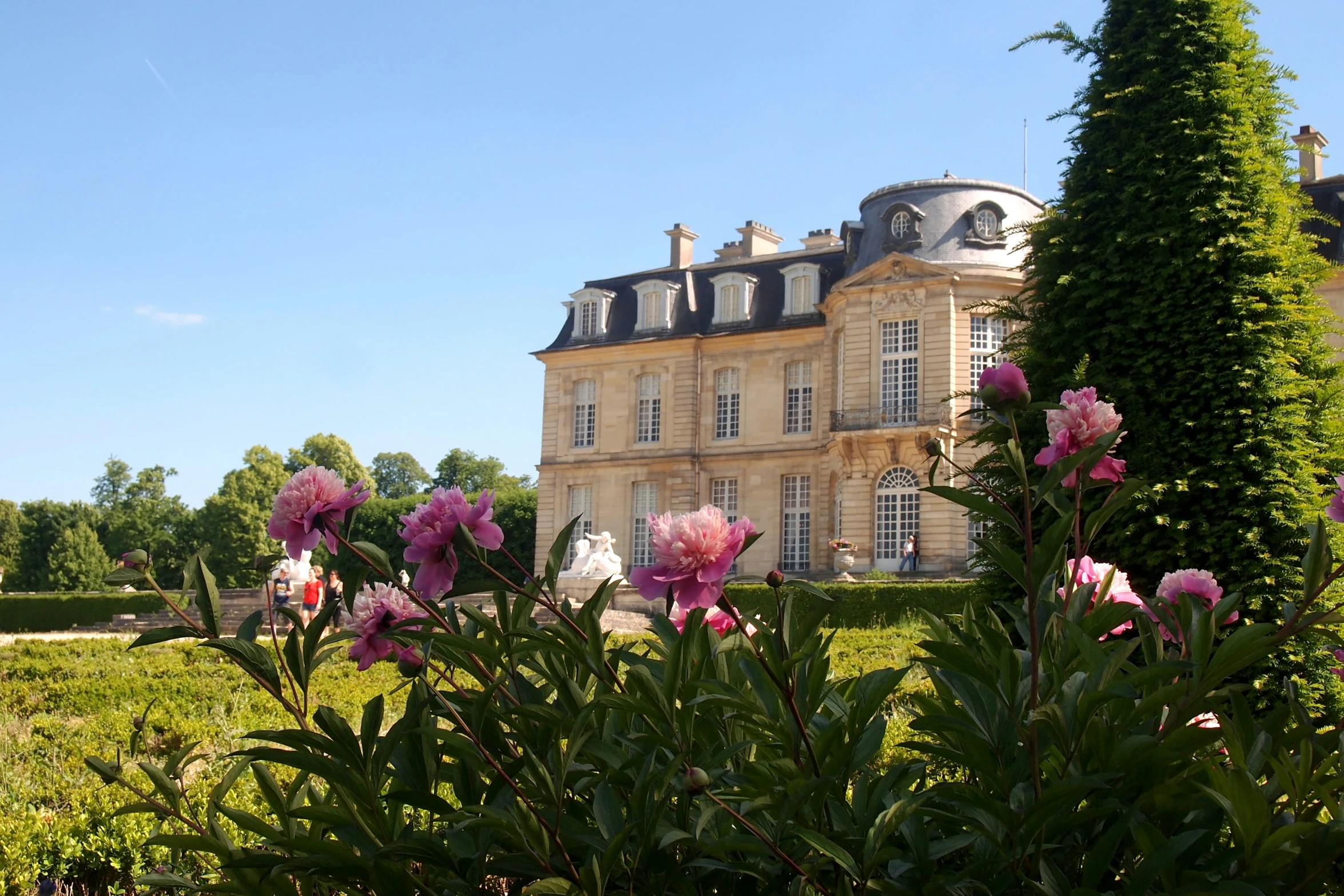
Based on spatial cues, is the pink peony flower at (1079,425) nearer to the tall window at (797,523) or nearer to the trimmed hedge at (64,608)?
the trimmed hedge at (64,608)

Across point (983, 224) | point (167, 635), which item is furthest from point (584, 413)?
point (167, 635)

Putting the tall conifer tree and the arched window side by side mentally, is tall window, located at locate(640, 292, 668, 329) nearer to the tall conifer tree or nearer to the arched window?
the arched window

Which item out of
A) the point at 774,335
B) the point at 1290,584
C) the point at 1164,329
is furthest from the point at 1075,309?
the point at 774,335

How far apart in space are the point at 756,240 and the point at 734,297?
312 cm

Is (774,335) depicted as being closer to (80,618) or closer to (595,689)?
(80,618)

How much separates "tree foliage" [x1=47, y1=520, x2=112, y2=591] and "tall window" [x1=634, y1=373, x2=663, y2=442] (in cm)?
2889

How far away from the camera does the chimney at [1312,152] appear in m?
26.6

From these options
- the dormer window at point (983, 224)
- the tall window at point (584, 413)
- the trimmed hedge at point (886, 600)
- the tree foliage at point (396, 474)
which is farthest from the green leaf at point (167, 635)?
the tree foliage at point (396, 474)

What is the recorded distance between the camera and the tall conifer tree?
621 centimetres

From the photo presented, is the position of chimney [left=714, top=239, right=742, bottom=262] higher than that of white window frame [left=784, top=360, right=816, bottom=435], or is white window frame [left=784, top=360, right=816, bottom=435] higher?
chimney [left=714, top=239, right=742, bottom=262]

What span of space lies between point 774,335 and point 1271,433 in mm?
26884

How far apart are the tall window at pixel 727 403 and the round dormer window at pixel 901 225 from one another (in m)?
6.75

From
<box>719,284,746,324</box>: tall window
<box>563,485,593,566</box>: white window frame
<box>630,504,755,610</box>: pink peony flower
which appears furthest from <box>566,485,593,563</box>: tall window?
<box>630,504,755,610</box>: pink peony flower

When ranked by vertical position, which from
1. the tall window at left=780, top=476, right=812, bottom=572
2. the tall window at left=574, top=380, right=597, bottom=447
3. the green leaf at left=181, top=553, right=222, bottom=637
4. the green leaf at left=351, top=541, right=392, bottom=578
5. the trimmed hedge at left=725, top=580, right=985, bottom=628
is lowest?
the trimmed hedge at left=725, top=580, right=985, bottom=628
